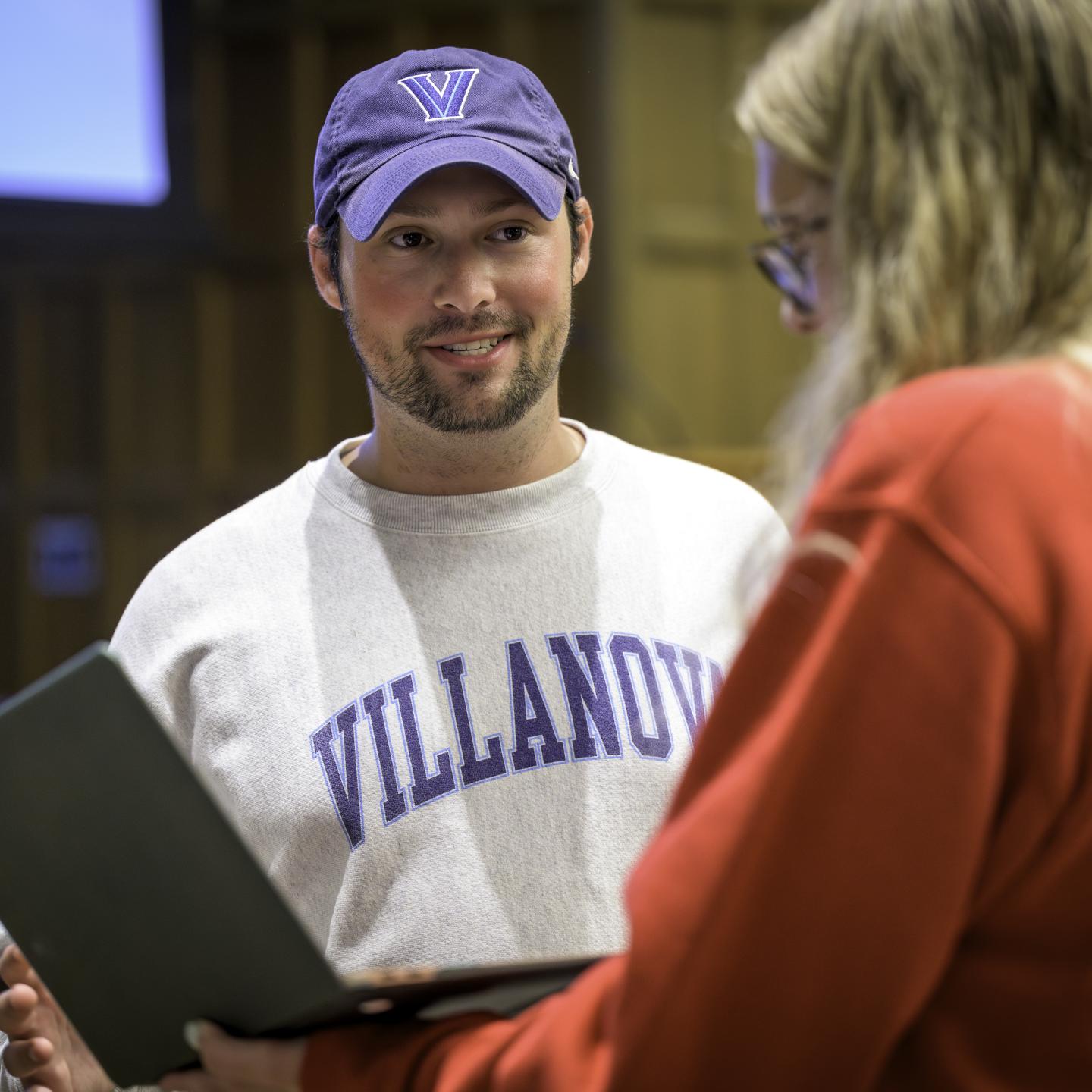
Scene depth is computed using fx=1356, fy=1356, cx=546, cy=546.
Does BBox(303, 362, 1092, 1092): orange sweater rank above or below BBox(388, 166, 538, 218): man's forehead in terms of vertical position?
below

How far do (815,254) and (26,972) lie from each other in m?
0.97

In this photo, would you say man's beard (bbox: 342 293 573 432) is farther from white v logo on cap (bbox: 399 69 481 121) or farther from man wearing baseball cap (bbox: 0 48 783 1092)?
white v logo on cap (bbox: 399 69 481 121)

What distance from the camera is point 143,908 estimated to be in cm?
89

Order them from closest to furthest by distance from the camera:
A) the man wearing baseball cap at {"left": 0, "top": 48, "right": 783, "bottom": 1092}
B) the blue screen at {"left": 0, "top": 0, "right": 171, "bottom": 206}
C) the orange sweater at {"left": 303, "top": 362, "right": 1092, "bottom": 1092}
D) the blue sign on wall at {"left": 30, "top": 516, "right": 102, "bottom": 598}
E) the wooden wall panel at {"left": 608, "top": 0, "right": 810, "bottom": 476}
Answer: the orange sweater at {"left": 303, "top": 362, "right": 1092, "bottom": 1092}, the man wearing baseball cap at {"left": 0, "top": 48, "right": 783, "bottom": 1092}, the blue screen at {"left": 0, "top": 0, "right": 171, "bottom": 206}, the blue sign on wall at {"left": 30, "top": 516, "right": 102, "bottom": 598}, the wooden wall panel at {"left": 608, "top": 0, "right": 810, "bottom": 476}

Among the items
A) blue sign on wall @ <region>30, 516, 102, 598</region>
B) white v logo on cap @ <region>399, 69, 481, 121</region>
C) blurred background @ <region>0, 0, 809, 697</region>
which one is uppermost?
white v logo on cap @ <region>399, 69, 481, 121</region>

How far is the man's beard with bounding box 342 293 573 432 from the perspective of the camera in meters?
1.46

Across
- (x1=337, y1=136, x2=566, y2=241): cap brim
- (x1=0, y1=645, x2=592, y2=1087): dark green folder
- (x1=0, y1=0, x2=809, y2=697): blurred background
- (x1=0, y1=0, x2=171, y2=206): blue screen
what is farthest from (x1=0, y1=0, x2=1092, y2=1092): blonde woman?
(x1=0, y1=0, x2=171, y2=206): blue screen

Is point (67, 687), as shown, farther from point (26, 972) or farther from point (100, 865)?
point (26, 972)

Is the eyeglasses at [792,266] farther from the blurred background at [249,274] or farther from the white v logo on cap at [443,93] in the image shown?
the blurred background at [249,274]

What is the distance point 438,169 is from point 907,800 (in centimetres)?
97

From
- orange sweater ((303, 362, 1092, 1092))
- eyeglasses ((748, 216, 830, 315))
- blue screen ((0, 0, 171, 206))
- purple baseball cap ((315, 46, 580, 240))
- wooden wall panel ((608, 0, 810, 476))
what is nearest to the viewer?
orange sweater ((303, 362, 1092, 1092))

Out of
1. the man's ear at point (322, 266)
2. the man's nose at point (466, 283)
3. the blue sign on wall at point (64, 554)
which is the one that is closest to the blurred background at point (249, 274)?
the blue sign on wall at point (64, 554)

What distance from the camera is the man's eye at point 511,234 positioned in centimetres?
148

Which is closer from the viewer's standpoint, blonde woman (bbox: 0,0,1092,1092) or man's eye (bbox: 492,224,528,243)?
blonde woman (bbox: 0,0,1092,1092)
